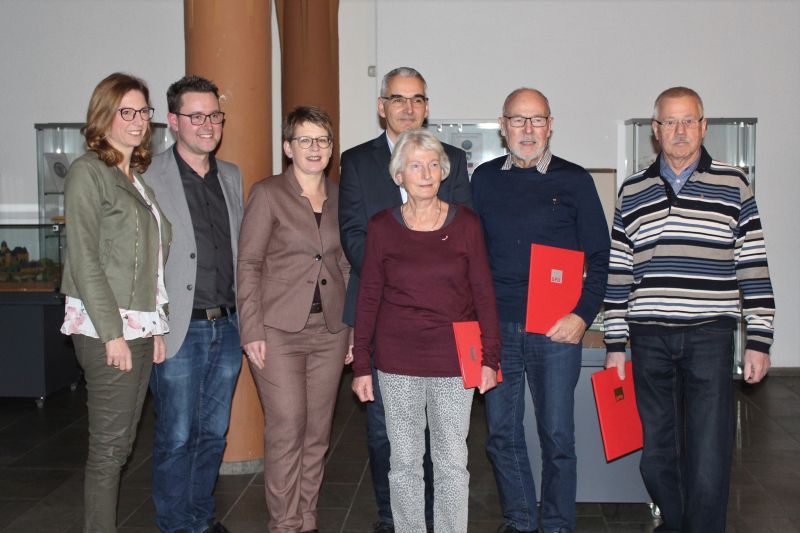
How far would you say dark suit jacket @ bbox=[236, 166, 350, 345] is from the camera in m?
3.57

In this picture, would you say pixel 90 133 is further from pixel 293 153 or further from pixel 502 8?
pixel 502 8

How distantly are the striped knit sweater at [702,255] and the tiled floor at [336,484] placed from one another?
4.39 feet

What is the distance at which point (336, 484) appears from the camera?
193 inches

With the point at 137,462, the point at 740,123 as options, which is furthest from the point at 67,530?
the point at 740,123

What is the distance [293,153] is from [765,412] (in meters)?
4.62

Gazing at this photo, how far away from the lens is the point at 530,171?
3629mm

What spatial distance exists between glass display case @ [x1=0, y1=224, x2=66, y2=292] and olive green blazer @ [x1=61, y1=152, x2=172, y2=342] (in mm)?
3661

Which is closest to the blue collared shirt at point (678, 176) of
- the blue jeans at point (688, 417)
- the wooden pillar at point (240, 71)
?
Answer: the blue jeans at point (688, 417)

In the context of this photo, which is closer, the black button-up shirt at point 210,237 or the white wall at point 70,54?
the black button-up shirt at point 210,237

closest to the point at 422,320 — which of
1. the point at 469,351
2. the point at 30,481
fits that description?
the point at 469,351

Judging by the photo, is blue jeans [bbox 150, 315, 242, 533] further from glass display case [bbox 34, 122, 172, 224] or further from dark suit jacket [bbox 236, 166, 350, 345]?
glass display case [bbox 34, 122, 172, 224]

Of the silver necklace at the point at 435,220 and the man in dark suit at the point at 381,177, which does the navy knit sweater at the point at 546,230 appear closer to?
the man in dark suit at the point at 381,177

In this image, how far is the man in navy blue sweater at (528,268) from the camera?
356 centimetres

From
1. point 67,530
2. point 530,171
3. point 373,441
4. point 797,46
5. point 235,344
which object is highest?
point 797,46
